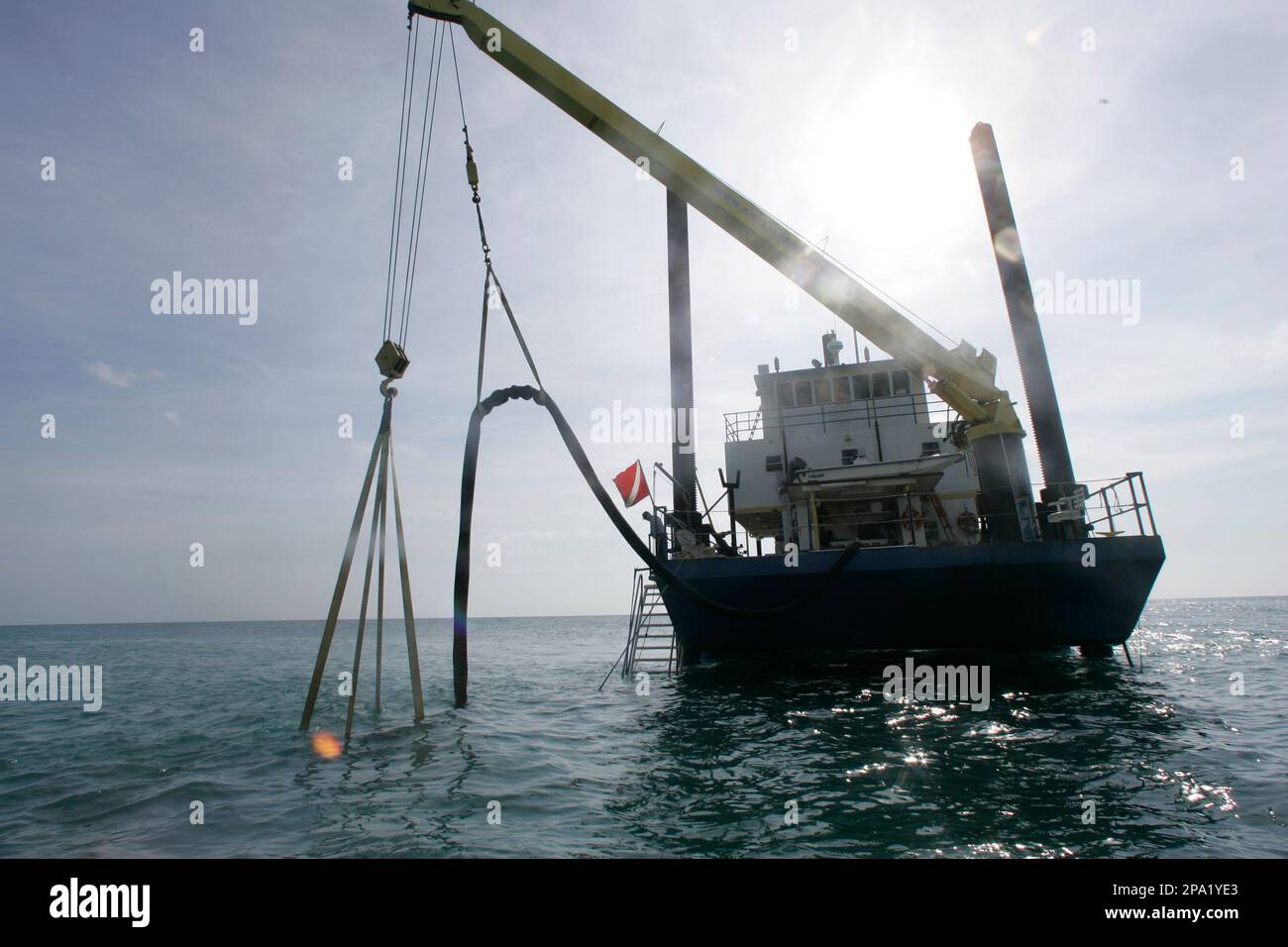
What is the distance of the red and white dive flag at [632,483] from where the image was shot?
14414 mm

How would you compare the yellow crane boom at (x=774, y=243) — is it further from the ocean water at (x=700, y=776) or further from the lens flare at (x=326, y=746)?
the lens flare at (x=326, y=746)

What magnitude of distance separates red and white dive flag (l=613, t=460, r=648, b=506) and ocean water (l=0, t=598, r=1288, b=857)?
4.75 metres

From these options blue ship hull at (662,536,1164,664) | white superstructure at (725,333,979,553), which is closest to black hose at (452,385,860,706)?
blue ship hull at (662,536,1164,664)

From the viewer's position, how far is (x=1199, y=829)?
5520 mm

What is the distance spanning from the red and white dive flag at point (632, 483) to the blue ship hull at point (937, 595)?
198 cm

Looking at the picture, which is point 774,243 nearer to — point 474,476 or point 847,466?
point 847,466

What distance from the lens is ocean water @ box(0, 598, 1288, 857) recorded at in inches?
221

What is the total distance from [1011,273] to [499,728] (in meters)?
21.7

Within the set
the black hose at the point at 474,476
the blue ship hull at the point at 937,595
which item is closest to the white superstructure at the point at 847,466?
the blue ship hull at the point at 937,595

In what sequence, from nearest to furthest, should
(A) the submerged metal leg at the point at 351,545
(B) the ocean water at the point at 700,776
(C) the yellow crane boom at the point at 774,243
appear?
(B) the ocean water at the point at 700,776 → (A) the submerged metal leg at the point at 351,545 → (C) the yellow crane boom at the point at 774,243

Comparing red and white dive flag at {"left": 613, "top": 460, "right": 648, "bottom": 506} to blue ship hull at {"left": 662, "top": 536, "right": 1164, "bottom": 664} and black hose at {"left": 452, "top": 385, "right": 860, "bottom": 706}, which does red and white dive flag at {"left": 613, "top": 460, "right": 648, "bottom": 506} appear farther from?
black hose at {"left": 452, "top": 385, "right": 860, "bottom": 706}

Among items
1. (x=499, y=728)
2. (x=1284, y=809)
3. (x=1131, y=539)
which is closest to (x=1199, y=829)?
(x=1284, y=809)
